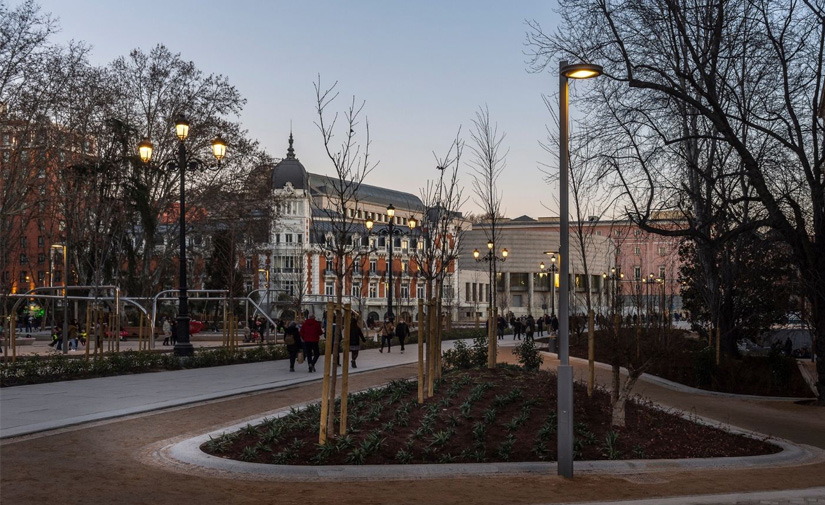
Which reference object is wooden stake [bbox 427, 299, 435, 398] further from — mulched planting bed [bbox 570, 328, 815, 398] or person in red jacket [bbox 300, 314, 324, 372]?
person in red jacket [bbox 300, 314, 324, 372]

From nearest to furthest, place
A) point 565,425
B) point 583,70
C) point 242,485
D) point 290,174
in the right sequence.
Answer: point 242,485, point 565,425, point 583,70, point 290,174

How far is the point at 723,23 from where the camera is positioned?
68.5ft

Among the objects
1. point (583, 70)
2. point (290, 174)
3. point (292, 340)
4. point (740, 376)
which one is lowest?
point (740, 376)

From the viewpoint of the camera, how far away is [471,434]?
1185 centimetres

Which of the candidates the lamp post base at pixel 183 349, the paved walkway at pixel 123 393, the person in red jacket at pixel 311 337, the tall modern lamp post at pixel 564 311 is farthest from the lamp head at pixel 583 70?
the lamp post base at pixel 183 349

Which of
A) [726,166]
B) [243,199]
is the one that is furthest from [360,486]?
[243,199]

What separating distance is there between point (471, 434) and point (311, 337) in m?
13.3

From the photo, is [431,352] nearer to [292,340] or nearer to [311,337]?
[311,337]

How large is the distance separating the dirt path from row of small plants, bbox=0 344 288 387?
28.7 feet

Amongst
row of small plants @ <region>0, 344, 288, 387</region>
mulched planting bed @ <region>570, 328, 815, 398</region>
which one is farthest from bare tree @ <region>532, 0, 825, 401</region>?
row of small plants @ <region>0, 344, 288, 387</region>

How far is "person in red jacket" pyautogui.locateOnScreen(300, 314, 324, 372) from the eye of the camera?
80.2ft

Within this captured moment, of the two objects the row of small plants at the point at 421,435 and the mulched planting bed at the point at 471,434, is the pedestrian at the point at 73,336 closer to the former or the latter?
the mulched planting bed at the point at 471,434

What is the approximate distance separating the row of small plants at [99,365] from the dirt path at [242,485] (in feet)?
28.7

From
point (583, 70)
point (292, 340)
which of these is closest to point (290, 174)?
point (292, 340)
